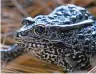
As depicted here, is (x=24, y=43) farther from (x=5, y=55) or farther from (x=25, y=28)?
(x=5, y=55)

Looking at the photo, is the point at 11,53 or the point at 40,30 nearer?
the point at 40,30

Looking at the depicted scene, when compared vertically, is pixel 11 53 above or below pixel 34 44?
above

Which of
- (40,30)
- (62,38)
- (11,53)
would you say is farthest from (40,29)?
(11,53)

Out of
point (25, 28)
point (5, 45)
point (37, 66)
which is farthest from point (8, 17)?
point (25, 28)

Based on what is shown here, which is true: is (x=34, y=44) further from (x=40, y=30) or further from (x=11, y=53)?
(x=11, y=53)

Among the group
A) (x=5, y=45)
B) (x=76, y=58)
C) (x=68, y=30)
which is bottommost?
(x=76, y=58)

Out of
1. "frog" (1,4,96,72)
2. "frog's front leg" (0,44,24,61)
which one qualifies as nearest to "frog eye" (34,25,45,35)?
"frog" (1,4,96,72)

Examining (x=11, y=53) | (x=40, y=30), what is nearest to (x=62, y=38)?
(x=40, y=30)
